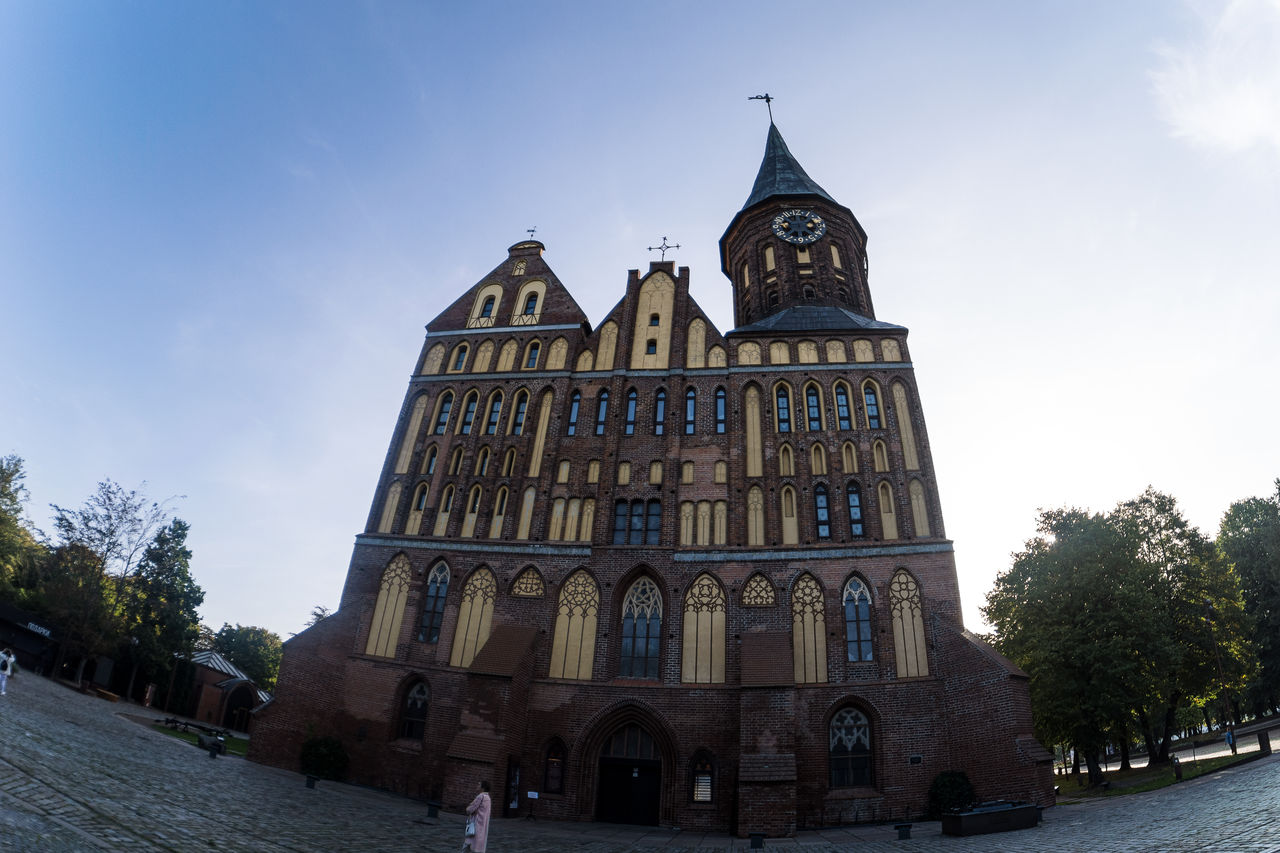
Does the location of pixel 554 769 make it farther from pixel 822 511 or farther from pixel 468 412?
pixel 468 412

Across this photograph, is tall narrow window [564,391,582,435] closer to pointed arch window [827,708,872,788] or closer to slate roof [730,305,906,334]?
slate roof [730,305,906,334]

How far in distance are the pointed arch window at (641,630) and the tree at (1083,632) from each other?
15.8 metres

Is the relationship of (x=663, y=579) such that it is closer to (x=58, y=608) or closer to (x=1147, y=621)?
(x=1147, y=621)

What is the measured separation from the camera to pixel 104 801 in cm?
1029

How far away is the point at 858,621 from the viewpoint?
21484 mm

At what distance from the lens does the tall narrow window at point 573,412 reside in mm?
26297

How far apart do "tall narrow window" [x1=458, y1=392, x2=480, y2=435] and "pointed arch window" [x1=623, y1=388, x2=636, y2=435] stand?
21.8ft

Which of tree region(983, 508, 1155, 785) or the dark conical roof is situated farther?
the dark conical roof

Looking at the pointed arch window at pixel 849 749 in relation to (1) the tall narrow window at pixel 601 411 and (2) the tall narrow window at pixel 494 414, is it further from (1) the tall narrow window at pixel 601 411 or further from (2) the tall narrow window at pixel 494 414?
(2) the tall narrow window at pixel 494 414

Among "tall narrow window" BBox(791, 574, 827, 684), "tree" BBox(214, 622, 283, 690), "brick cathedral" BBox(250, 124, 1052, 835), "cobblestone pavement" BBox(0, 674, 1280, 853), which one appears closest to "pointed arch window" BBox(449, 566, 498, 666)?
"brick cathedral" BBox(250, 124, 1052, 835)

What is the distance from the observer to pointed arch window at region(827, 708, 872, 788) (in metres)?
19.5

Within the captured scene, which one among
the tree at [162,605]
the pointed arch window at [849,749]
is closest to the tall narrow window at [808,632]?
the pointed arch window at [849,749]

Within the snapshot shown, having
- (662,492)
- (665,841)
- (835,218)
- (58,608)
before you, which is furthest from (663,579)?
(58,608)

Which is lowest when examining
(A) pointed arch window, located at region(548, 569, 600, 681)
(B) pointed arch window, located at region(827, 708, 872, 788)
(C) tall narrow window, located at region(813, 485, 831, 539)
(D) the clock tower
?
(B) pointed arch window, located at region(827, 708, 872, 788)
